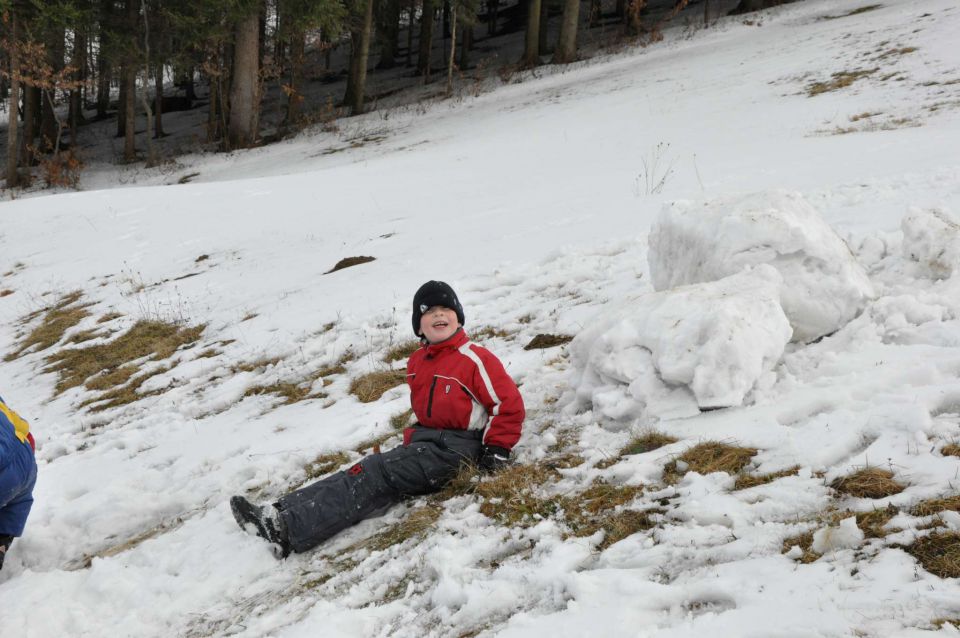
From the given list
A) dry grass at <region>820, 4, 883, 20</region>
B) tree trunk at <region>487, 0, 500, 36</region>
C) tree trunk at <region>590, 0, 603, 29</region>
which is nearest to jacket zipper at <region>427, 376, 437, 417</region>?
dry grass at <region>820, 4, 883, 20</region>

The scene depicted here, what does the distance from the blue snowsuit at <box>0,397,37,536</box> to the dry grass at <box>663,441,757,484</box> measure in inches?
143

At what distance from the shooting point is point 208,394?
593cm

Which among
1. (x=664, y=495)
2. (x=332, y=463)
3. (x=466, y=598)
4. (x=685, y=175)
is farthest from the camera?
(x=685, y=175)

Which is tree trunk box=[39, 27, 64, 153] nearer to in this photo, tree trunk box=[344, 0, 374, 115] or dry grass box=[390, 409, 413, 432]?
tree trunk box=[344, 0, 374, 115]

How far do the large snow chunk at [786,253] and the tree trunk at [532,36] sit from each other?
22922 millimetres

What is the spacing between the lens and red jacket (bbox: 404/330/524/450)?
3676 mm

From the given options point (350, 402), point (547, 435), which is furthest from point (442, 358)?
point (350, 402)

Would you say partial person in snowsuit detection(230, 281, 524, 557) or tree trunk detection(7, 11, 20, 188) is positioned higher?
tree trunk detection(7, 11, 20, 188)

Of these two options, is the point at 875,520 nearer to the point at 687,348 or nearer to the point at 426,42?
the point at 687,348

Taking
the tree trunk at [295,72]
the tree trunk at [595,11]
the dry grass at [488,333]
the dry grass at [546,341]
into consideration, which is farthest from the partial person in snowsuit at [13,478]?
the tree trunk at [595,11]

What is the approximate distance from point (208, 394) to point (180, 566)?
2.63 meters

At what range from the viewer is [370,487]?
3500 millimetres

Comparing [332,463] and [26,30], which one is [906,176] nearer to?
[332,463]

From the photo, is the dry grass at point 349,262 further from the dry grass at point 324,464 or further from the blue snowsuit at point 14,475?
the blue snowsuit at point 14,475
